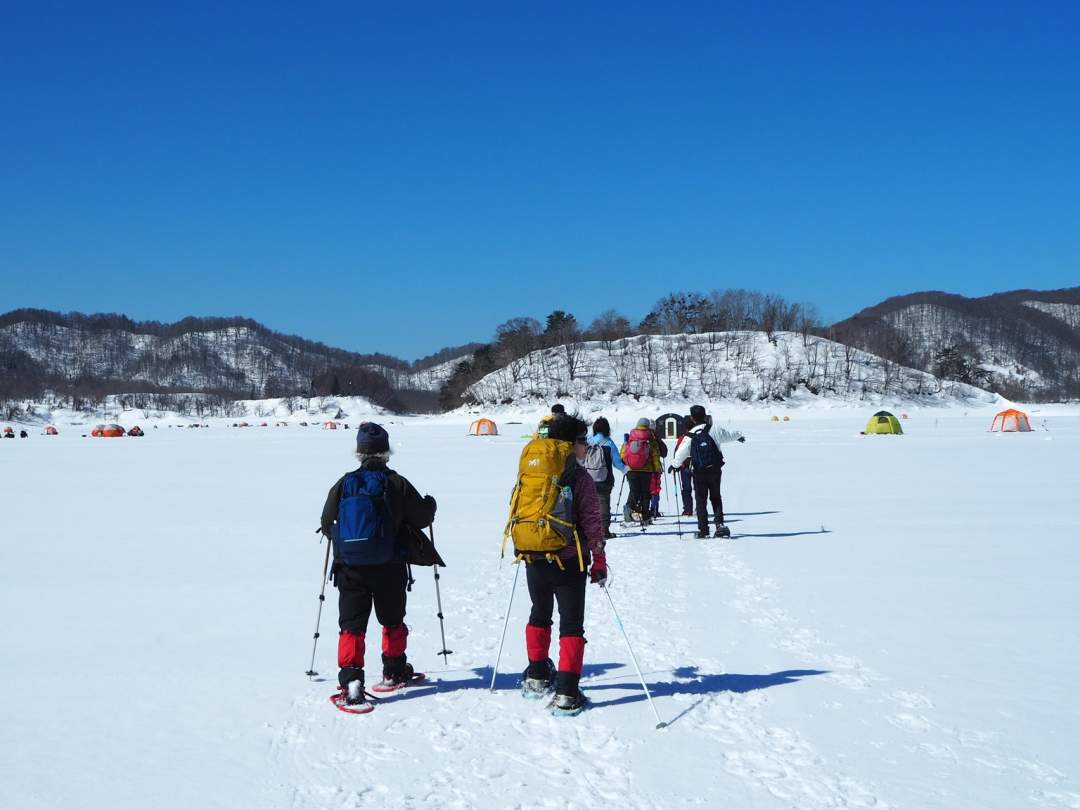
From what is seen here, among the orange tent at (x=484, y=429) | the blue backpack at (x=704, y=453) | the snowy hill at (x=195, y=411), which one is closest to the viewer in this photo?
the blue backpack at (x=704, y=453)

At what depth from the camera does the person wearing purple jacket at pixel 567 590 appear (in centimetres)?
527

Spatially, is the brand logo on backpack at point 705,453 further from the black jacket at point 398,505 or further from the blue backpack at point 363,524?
the blue backpack at point 363,524

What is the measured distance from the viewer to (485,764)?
4.48 m

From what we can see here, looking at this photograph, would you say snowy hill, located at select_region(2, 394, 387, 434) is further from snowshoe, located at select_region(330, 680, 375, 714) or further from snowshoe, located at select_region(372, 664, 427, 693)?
snowshoe, located at select_region(330, 680, 375, 714)

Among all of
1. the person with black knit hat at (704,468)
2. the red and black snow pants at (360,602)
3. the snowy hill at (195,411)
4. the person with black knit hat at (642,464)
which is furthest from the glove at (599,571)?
the snowy hill at (195,411)

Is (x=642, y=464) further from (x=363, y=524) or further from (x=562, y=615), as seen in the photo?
(x=363, y=524)

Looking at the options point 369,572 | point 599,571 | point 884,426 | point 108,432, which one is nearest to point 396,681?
point 369,572

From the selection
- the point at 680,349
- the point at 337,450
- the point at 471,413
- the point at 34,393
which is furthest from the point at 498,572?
the point at 34,393

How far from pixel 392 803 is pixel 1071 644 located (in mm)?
5625

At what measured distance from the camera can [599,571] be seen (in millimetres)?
5301

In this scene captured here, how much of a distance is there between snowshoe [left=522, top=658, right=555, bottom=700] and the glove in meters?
0.70

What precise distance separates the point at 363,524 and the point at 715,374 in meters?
119

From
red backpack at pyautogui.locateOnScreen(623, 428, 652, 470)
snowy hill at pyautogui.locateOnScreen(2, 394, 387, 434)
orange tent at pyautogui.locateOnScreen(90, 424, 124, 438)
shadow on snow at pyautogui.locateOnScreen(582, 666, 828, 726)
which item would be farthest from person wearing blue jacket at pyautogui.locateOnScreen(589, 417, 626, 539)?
snowy hill at pyautogui.locateOnScreen(2, 394, 387, 434)

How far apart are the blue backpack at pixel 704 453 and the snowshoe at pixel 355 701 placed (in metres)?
7.75
